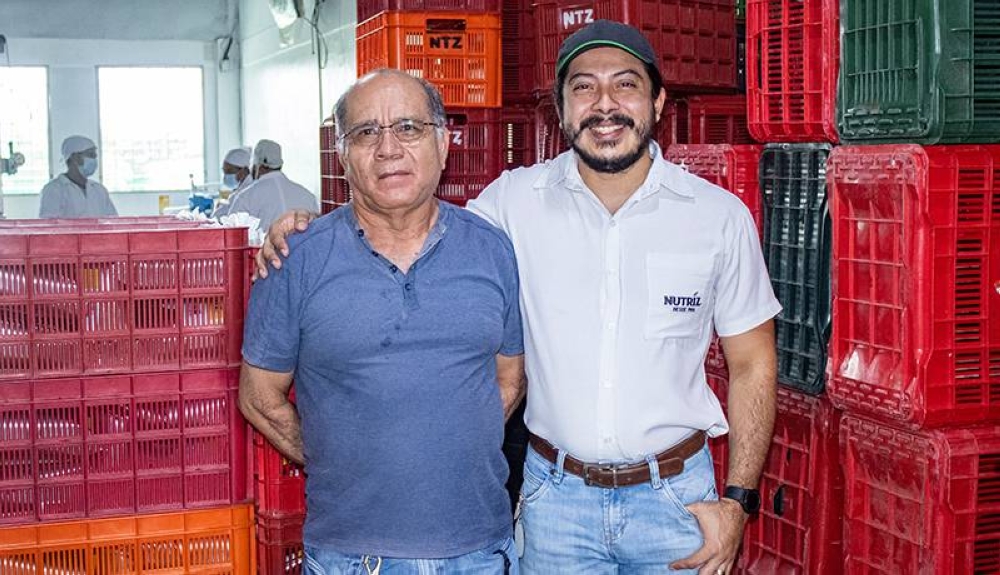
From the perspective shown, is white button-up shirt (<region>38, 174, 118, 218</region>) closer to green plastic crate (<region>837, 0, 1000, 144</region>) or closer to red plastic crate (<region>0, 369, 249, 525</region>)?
red plastic crate (<region>0, 369, 249, 525</region>)

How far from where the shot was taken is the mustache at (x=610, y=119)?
2.59 m

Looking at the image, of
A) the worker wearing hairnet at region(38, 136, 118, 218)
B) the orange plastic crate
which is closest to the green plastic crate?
the orange plastic crate

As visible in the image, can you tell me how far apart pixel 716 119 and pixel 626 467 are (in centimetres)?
263

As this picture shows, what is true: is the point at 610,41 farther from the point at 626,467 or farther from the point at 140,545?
the point at 140,545

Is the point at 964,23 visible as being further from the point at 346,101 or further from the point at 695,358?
the point at 346,101

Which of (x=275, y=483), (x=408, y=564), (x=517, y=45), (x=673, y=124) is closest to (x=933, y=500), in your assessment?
(x=408, y=564)

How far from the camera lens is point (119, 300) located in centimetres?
305

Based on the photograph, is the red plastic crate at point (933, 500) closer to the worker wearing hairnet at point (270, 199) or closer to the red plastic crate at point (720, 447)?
the red plastic crate at point (720, 447)

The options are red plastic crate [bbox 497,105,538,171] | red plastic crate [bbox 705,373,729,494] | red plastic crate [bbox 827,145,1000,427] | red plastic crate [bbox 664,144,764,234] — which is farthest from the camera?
red plastic crate [bbox 497,105,538,171]

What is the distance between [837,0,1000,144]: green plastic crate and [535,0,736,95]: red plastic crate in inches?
66.2

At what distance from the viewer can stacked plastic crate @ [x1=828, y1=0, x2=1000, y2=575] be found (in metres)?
2.83

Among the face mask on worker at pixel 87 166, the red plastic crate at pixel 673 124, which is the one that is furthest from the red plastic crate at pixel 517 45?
the face mask on worker at pixel 87 166

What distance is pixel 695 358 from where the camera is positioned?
104 inches

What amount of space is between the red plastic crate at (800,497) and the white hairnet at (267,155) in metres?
5.79
